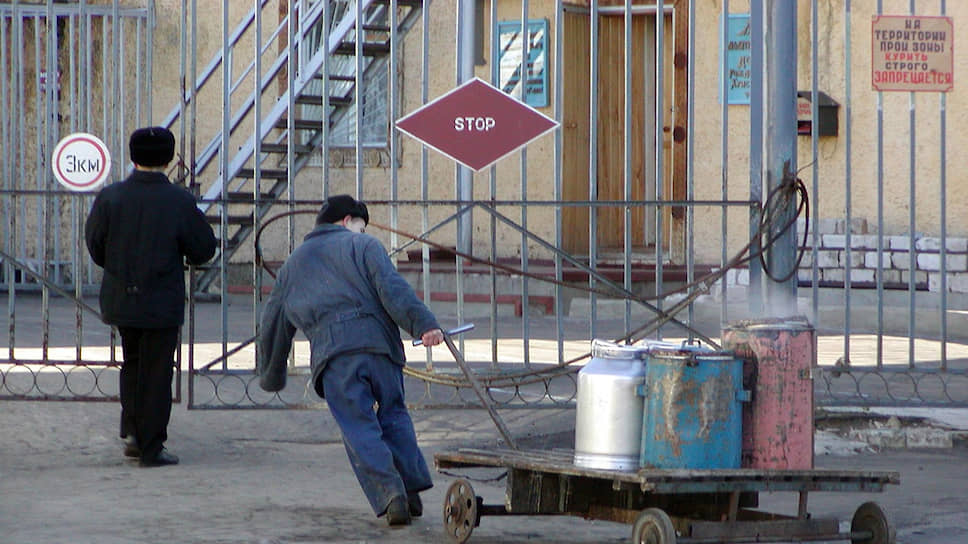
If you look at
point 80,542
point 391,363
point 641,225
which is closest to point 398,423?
point 391,363

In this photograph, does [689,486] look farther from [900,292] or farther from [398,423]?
[900,292]

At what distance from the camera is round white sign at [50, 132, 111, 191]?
378 inches

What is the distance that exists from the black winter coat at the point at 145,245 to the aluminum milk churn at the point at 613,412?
289 cm

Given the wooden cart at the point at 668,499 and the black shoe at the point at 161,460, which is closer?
the wooden cart at the point at 668,499

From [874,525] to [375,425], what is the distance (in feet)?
7.00

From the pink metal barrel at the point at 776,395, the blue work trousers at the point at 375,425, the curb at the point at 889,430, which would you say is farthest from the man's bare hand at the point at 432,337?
the curb at the point at 889,430

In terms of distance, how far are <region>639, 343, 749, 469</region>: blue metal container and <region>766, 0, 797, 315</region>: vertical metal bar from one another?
6.67 feet

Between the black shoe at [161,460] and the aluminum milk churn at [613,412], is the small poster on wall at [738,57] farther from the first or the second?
the aluminum milk churn at [613,412]

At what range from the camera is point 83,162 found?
9.62 meters

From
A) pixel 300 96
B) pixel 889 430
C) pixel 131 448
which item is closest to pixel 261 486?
pixel 131 448

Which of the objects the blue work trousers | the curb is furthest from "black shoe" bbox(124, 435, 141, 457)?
the curb

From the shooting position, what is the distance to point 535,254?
51.3 feet

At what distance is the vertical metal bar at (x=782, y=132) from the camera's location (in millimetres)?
7398

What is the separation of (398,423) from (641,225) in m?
8.94
